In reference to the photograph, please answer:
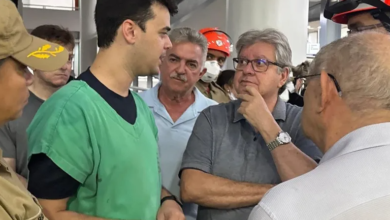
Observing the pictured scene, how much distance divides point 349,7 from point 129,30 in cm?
103

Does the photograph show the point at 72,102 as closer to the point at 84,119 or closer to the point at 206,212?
the point at 84,119

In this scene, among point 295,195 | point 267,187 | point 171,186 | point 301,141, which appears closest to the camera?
point 295,195

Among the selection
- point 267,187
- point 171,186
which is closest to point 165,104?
point 171,186

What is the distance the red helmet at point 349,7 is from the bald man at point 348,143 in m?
0.83

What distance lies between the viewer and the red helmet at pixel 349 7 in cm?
196

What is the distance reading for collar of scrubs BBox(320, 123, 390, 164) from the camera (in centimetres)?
109

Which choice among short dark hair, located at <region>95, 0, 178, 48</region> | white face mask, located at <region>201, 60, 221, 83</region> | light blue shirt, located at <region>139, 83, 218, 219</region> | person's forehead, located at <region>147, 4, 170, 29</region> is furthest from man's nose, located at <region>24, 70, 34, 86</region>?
white face mask, located at <region>201, 60, 221, 83</region>

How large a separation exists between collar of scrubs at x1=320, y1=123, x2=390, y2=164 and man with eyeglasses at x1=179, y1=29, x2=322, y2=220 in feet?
2.21

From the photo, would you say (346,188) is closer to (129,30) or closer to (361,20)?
(129,30)

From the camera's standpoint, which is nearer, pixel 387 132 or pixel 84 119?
pixel 387 132

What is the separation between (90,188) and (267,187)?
0.72 metres

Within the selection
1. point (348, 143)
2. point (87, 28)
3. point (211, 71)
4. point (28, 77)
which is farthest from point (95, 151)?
point (87, 28)

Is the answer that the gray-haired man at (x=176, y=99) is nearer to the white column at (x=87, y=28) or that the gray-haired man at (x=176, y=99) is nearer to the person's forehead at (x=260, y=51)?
the person's forehead at (x=260, y=51)

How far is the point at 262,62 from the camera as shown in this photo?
1.99 metres
